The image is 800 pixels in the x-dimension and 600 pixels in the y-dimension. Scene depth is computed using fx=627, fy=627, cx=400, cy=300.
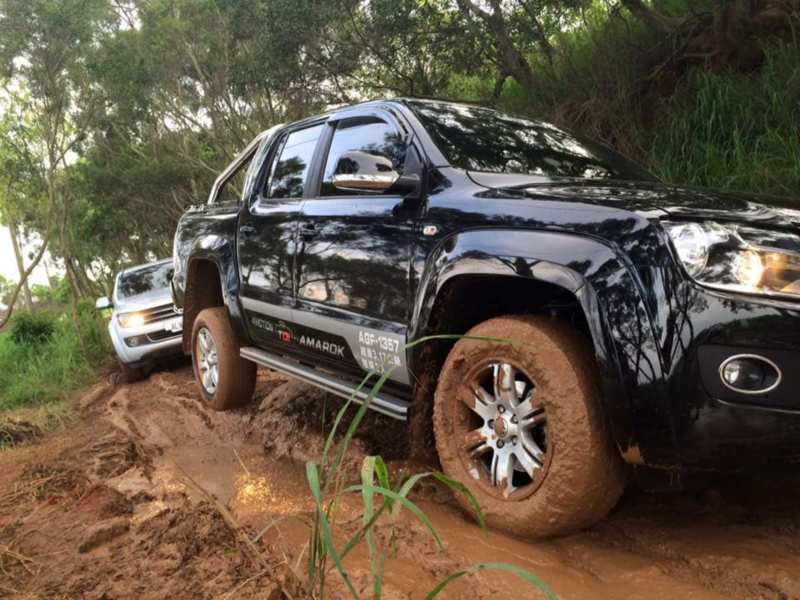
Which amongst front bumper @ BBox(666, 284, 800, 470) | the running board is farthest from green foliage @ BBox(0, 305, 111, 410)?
front bumper @ BBox(666, 284, 800, 470)

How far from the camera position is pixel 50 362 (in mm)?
9672

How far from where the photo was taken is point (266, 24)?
9.69 m

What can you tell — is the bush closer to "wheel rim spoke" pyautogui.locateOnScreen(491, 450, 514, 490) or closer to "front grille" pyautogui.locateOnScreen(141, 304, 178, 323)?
"front grille" pyautogui.locateOnScreen(141, 304, 178, 323)

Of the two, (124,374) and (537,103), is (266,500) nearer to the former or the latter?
(124,374)

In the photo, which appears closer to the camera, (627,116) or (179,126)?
(627,116)

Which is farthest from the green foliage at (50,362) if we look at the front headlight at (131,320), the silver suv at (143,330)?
the front headlight at (131,320)

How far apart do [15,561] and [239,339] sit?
1985 mm

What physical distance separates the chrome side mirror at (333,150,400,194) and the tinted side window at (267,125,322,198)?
0.99m

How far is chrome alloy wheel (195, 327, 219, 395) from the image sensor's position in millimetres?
4484

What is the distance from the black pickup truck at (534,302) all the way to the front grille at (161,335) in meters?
4.25

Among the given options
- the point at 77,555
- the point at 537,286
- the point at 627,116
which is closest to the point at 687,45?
the point at 627,116

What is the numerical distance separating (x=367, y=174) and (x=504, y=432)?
3.88 ft

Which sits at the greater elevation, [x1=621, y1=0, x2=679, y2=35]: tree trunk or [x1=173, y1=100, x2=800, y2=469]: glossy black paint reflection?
[x1=621, y1=0, x2=679, y2=35]: tree trunk

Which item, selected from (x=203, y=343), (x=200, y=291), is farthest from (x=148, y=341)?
(x=203, y=343)
